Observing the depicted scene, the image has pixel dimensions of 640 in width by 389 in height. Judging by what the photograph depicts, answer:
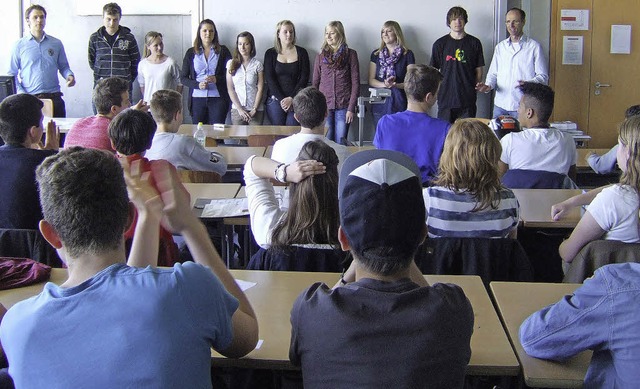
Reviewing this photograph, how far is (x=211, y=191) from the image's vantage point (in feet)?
13.7

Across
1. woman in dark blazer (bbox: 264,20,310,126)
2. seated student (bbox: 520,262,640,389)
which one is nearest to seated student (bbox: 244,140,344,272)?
seated student (bbox: 520,262,640,389)

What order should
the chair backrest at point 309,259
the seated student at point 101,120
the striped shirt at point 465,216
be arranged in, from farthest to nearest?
the seated student at point 101,120, the striped shirt at point 465,216, the chair backrest at point 309,259

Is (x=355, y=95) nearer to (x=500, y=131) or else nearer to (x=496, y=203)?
(x=500, y=131)

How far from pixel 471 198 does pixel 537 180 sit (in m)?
1.28

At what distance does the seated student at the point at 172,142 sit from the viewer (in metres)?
4.38

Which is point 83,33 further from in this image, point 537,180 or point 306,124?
point 537,180

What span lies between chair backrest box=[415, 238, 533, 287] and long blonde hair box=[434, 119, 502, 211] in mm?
239

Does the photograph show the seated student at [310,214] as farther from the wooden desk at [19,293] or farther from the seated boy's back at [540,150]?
the seated boy's back at [540,150]

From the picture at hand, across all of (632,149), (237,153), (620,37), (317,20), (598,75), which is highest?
(317,20)

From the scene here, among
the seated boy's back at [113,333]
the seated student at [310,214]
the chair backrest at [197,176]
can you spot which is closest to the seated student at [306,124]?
the chair backrest at [197,176]

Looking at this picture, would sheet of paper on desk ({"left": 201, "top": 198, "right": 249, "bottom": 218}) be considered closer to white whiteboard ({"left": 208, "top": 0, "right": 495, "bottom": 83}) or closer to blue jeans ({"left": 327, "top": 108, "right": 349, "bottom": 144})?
blue jeans ({"left": 327, "top": 108, "right": 349, "bottom": 144})

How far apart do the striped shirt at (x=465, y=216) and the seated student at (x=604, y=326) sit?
1143 mm

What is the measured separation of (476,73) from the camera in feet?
26.7

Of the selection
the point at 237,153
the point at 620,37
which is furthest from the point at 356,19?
the point at 237,153
